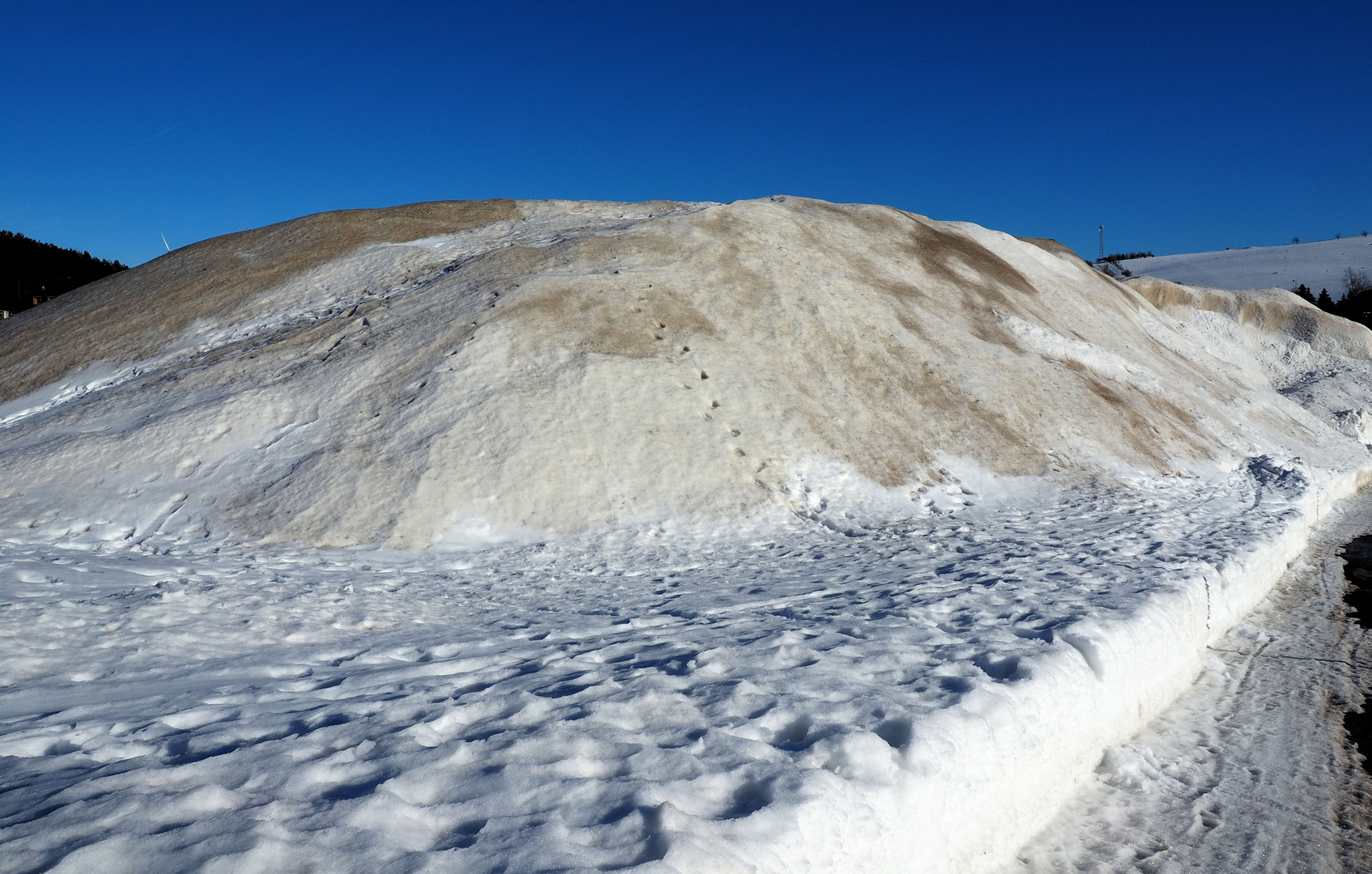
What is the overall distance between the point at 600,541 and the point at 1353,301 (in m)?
63.5

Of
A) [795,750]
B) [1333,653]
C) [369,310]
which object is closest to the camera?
[795,750]

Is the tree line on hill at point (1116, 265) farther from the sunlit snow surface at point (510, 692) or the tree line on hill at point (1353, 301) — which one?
the sunlit snow surface at point (510, 692)

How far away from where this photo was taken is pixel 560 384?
1235 centimetres

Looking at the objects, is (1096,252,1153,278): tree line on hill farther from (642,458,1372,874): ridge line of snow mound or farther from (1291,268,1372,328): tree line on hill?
(642,458,1372,874): ridge line of snow mound

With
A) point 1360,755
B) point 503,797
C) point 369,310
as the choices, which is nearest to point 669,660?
point 503,797

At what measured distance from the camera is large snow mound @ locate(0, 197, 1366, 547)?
34.9 feet

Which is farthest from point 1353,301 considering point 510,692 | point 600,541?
point 510,692

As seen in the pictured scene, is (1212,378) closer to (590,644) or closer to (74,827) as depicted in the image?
(590,644)

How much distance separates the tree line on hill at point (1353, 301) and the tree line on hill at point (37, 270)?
256ft

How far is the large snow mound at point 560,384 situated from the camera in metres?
10.6

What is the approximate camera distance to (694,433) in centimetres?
1202

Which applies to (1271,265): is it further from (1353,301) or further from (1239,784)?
(1239,784)

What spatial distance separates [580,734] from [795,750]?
113 centimetres

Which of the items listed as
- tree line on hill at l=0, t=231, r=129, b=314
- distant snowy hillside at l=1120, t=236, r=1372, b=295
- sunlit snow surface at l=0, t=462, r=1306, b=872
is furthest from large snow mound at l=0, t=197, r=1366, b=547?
distant snowy hillside at l=1120, t=236, r=1372, b=295
